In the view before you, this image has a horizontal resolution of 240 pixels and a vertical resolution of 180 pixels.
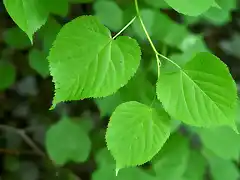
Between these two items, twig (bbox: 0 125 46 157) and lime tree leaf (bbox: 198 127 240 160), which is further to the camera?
twig (bbox: 0 125 46 157)

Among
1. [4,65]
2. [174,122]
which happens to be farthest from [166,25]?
[4,65]

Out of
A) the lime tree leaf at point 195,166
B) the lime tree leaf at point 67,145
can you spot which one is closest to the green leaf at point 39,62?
the lime tree leaf at point 67,145

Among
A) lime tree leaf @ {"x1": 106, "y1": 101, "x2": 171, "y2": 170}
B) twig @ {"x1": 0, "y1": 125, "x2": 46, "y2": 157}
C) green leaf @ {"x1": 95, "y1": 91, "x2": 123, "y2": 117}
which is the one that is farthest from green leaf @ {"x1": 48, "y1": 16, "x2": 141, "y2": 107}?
twig @ {"x1": 0, "y1": 125, "x2": 46, "y2": 157}

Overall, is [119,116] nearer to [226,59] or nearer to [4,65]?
[4,65]

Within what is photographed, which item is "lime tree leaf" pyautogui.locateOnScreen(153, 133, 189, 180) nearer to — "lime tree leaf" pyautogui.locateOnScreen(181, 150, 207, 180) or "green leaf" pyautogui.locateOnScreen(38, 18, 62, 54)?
"lime tree leaf" pyautogui.locateOnScreen(181, 150, 207, 180)

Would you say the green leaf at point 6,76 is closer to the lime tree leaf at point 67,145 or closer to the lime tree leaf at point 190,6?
the lime tree leaf at point 67,145

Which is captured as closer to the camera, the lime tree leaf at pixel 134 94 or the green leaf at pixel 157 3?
the lime tree leaf at pixel 134 94

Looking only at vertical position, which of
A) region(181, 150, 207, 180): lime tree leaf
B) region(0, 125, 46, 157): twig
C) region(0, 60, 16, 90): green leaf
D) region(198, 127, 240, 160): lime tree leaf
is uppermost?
region(0, 60, 16, 90): green leaf
